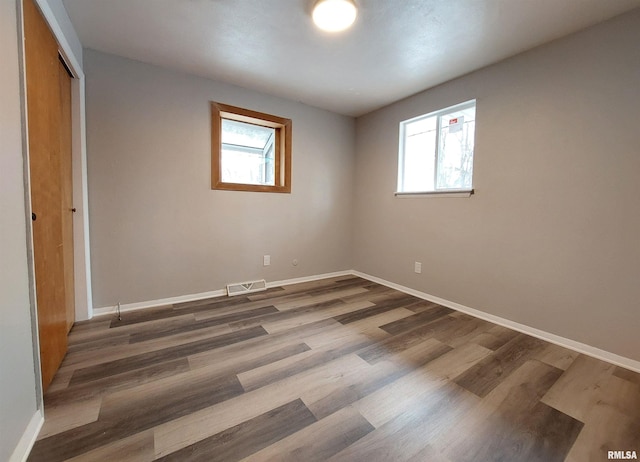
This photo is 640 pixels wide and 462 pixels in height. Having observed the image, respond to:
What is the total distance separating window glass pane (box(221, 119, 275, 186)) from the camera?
123 inches

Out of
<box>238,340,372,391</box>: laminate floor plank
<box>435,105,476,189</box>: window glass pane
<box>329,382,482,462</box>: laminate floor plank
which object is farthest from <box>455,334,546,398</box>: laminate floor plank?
<box>435,105,476,189</box>: window glass pane

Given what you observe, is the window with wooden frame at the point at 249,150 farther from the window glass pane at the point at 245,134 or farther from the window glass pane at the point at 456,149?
the window glass pane at the point at 456,149

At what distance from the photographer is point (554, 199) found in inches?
82.0

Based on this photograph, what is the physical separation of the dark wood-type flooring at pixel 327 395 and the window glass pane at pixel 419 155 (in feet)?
5.58

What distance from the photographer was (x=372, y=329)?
2.26 m

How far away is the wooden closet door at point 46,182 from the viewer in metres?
1.34

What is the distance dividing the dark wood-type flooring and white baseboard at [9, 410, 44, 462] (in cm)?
3

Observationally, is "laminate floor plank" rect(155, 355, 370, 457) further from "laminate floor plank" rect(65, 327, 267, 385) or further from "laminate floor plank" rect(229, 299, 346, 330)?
"laminate floor plank" rect(229, 299, 346, 330)

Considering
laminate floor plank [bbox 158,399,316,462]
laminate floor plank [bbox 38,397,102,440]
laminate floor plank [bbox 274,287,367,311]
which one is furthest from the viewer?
laminate floor plank [bbox 274,287,367,311]

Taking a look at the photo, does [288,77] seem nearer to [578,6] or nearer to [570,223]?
[578,6]

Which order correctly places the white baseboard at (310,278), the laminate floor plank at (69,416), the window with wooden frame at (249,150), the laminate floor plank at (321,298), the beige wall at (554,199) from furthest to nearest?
the white baseboard at (310,278) → the window with wooden frame at (249,150) → the laminate floor plank at (321,298) → the beige wall at (554,199) → the laminate floor plank at (69,416)

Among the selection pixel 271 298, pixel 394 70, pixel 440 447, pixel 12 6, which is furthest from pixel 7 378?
pixel 394 70

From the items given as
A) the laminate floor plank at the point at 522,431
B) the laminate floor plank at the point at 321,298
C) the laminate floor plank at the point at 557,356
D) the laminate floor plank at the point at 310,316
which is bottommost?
the laminate floor plank at the point at 522,431

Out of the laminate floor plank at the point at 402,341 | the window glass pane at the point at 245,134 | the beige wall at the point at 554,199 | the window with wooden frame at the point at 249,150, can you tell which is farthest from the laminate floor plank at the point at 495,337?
the window glass pane at the point at 245,134
